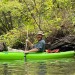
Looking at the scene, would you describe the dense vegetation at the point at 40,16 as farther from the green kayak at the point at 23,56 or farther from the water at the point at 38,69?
the water at the point at 38,69

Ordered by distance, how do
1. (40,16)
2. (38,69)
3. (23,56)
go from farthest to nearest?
(40,16)
(23,56)
(38,69)

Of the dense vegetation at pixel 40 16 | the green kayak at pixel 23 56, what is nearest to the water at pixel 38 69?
the green kayak at pixel 23 56

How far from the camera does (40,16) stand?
19.9 meters

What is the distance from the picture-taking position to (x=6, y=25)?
23.7 m

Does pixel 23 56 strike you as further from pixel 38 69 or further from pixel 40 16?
pixel 40 16

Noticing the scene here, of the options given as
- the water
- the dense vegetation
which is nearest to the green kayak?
the water

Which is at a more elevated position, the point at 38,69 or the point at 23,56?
the point at 23,56

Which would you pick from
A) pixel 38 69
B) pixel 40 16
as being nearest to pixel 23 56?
pixel 38 69

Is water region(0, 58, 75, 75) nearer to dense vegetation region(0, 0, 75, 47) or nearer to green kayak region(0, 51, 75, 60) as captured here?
green kayak region(0, 51, 75, 60)

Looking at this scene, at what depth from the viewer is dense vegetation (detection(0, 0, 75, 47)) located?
1881 cm

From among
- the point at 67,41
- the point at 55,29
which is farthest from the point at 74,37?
the point at 55,29

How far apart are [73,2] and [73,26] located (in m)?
2.58

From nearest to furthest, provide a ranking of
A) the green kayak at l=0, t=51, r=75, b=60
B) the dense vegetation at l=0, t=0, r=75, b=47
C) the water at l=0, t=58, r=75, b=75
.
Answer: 1. the water at l=0, t=58, r=75, b=75
2. the green kayak at l=0, t=51, r=75, b=60
3. the dense vegetation at l=0, t=0, r=75, b=47

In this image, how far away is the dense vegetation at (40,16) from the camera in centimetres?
1881
